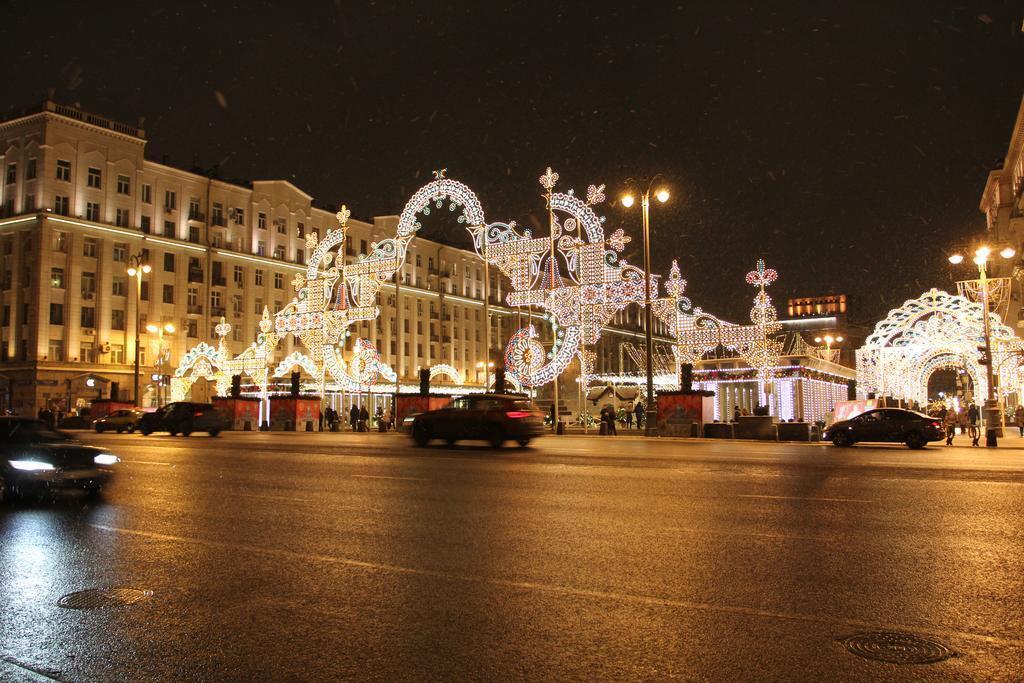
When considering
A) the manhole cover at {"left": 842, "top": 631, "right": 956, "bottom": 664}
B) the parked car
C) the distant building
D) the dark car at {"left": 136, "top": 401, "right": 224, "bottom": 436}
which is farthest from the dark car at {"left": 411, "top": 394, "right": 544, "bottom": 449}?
the distant building

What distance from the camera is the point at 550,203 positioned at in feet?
110

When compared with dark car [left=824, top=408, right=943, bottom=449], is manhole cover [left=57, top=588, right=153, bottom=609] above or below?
below

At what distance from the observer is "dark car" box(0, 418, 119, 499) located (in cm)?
1126

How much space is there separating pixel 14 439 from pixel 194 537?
542 centimetres

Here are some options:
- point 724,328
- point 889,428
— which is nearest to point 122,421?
point 724,328

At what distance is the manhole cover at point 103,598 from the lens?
5773mm

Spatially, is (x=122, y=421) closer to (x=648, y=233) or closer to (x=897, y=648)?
(x=648, y=233)

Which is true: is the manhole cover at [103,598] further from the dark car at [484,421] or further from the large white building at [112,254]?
the large white building at [112,254]

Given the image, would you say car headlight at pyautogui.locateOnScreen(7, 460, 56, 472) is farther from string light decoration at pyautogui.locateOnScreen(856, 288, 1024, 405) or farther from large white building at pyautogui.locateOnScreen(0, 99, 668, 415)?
large white building at pyautogui.locateOnScreen(0, 99, 668, 415)

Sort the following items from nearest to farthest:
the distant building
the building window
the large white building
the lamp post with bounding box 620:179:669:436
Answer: the lamp post with bounding box 620:179:669:436 < the distant building < the large white building < the building window

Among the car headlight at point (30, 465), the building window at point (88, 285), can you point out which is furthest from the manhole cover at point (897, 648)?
the building window at point (88, 285)

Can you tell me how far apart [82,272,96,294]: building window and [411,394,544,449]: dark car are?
173 feet

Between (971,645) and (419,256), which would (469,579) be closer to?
(971,645)

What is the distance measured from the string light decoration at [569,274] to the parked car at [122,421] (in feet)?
68.0
